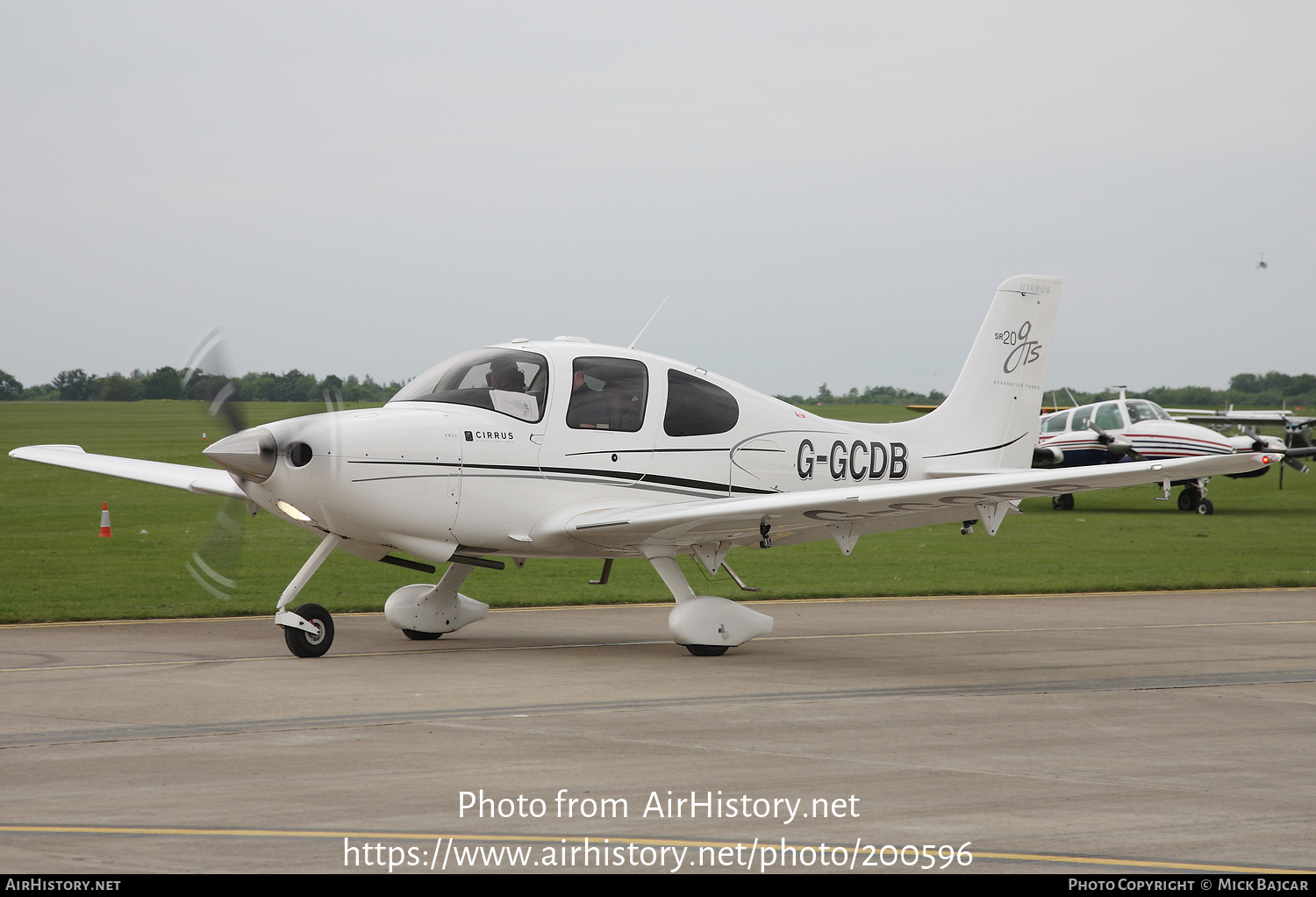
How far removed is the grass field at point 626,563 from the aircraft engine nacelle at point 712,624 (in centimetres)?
346

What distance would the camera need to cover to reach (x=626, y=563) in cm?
1980

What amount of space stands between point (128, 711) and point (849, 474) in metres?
6.93

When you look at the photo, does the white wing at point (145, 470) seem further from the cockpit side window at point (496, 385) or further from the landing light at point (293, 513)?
the cockpit side window at point (496, 385)

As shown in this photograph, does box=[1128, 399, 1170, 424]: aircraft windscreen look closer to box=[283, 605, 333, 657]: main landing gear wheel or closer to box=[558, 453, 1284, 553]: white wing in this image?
box=[558, 453, 1284, 553]: white wing

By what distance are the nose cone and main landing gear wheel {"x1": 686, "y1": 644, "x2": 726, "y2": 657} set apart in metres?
3.70

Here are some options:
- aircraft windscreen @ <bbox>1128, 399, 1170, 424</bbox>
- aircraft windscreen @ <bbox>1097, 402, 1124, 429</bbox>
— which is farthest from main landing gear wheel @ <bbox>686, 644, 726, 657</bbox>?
aircraft windscreen @ <bbox>1128, 399, 1170, 424</bbox>

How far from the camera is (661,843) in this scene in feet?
16.8

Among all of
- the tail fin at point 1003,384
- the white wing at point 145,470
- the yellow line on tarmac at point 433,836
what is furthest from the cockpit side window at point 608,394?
the yellow line on tarmac at point 433,836

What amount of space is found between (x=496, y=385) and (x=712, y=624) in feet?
8.84

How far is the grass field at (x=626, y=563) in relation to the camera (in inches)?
573

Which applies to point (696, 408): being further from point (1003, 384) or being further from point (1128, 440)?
point (1128, 440)

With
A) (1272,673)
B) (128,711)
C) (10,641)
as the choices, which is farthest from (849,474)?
(10,641)

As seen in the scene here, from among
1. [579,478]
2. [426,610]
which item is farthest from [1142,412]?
[426,610]
